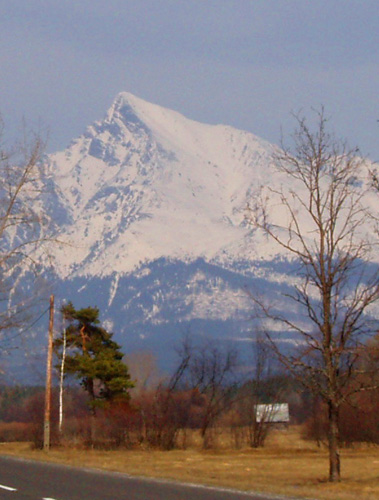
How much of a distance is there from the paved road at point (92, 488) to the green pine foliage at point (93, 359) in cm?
2720

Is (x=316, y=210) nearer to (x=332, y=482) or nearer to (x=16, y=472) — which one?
(x=332, y=482)

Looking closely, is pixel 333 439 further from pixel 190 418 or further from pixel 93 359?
pixel 93 359

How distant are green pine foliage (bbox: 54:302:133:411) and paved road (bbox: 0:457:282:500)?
2720cm

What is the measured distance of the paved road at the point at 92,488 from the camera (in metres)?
16.9

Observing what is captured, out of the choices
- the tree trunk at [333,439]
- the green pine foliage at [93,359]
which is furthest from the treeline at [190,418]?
the tree trunk at [333,439]

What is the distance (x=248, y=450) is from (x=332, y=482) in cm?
3158

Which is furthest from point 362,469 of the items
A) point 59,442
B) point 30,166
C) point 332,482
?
point 59,442

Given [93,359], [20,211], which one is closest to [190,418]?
[93,359]

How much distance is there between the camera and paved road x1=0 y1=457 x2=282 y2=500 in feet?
55.6

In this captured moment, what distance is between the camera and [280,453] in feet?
158

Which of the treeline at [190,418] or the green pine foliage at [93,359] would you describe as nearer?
the treeline at [190,418]

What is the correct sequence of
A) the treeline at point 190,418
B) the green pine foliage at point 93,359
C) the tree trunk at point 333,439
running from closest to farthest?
the tree trunk at point 333,439
the treeline at point 190,418
the green pine foliage at point 93,359

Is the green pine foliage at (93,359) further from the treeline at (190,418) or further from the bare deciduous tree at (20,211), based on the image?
the bare deciduous tree at (20,211)

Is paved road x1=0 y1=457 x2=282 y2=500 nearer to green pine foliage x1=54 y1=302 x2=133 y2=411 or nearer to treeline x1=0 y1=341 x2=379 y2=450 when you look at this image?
treeline x1=0 y1=341 x2=379 y2=450
